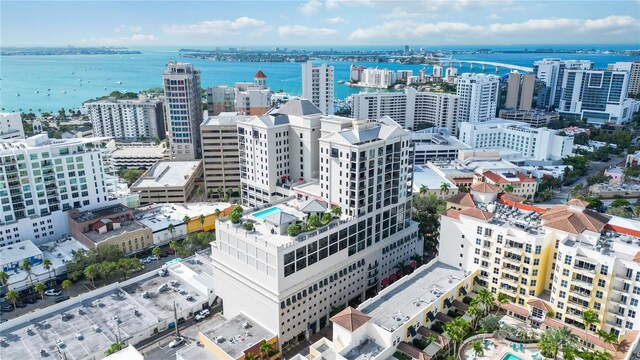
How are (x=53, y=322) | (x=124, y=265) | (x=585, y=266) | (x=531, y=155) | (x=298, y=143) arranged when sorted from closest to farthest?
(x=585, y=266)
(x=53, y=322)
(x=124, y=265)
(x=298, y=143)
(x=531, y=155)

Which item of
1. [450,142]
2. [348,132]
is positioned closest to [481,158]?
[450,142]

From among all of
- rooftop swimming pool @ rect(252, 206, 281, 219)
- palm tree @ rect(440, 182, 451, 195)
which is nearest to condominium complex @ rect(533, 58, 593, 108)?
palm tree @ rect(440, 182, 451, 195)

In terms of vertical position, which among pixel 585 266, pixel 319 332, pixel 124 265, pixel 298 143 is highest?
pixel 298 143

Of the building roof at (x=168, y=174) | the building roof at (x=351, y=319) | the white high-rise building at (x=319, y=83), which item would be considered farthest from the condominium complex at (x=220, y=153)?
the building roof at (x=351, y=319)

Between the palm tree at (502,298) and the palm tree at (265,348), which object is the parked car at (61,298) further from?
the palm tree at (502,298)

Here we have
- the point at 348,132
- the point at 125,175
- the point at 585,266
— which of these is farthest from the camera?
the point at 125,175

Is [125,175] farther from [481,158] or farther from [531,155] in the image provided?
[531,155]

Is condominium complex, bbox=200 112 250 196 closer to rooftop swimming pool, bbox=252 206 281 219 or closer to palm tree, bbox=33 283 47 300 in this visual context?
rooftop swimming pool, bbox=252 206 281 219
